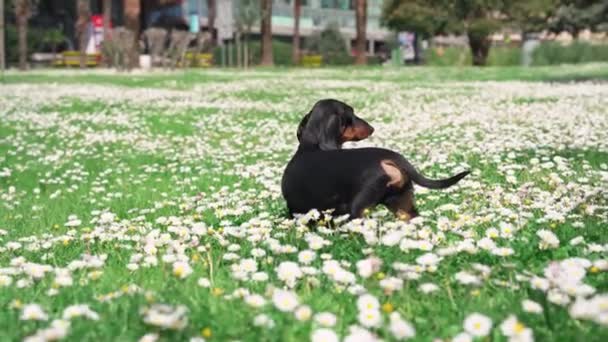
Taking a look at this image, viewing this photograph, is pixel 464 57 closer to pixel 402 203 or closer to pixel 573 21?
pixel 573 21

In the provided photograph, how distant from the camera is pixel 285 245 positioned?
14.0 feet

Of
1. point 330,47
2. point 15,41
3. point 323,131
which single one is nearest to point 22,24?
point 15,41

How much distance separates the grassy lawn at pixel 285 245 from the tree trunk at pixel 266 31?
120ft

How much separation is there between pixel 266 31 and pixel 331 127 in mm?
45468

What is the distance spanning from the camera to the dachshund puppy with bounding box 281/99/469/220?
4.78 m

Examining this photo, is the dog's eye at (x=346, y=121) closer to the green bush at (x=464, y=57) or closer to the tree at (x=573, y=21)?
the tree at (x=573, y=21)

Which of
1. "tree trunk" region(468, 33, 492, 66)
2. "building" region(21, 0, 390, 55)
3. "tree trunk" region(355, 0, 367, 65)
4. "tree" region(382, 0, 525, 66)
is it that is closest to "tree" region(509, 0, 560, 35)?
"tree" region(382, 0, 525, 66)

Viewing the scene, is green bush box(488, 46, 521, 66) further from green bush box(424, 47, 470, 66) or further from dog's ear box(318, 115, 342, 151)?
dog's ear box(318, 115, 342, 151)

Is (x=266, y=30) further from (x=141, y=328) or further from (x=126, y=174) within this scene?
(x=141, y=328)

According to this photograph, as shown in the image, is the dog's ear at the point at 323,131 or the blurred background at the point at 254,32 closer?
the dog's ear at the point at 323,131

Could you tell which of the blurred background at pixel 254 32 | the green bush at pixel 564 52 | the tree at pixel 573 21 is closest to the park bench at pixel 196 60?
the blurred background at pixel 254 32

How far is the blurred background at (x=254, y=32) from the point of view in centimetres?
4681

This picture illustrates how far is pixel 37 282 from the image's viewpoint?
3793 mm

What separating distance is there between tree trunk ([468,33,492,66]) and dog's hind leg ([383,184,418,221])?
171 ft
